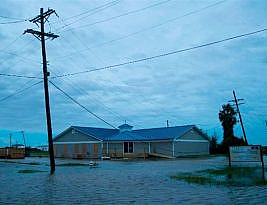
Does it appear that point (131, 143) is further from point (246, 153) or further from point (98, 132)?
point (246, 153)

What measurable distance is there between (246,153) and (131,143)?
123 feet

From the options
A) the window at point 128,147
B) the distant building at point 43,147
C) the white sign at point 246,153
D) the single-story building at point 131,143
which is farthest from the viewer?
the distant building at point 43,147

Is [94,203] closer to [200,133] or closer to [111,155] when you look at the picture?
[111,155]

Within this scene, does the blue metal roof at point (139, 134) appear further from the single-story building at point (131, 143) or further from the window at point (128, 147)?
the window at point (128, 147)

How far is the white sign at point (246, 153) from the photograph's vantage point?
76.5 ft

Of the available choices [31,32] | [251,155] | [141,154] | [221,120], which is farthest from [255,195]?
[221,120]

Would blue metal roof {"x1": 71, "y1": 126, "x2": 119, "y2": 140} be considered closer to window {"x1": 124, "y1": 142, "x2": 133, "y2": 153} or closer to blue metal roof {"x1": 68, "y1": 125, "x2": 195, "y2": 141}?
blue metal roof {"x1": 68, "y1": 125, "x2": 195, "y2": 141}


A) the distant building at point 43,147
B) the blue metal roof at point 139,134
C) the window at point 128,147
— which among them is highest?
the blue metal roof at point 139,134

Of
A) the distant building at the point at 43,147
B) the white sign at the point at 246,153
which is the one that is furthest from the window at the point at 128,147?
the distant building at the point at 43,147

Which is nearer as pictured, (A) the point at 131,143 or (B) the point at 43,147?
(A) the point at 131,143

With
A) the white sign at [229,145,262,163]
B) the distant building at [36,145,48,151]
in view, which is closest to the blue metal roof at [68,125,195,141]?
the white sign at [229,145,262,163]

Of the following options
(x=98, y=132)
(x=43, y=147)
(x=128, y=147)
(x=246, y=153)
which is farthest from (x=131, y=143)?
A: (x=43, y=147)

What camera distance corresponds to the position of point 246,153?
24.0 metres

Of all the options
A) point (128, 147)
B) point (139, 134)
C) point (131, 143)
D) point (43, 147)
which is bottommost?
point (43, 147)
